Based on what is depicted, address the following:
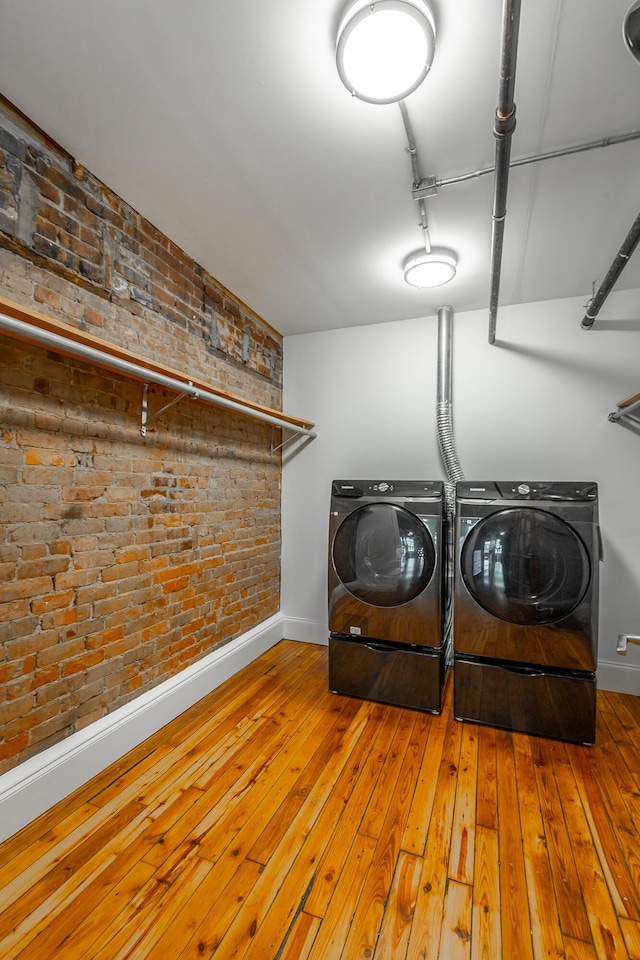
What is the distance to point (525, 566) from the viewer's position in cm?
210

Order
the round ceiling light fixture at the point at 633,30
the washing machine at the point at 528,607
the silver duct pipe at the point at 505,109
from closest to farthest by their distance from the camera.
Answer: the silver duct pipe at the point at 505,109
the round ceiling light fixture at the point at 633,30
the washing machine at the point at 528,607

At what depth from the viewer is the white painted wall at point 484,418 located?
2615 mm

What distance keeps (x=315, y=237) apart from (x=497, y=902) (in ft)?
9.08

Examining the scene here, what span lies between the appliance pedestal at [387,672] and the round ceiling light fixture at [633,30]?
2386mm

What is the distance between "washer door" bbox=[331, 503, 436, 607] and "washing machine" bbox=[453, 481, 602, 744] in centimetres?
21

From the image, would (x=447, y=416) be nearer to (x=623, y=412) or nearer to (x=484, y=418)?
(x=484, y=418)

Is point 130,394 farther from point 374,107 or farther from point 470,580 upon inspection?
point 470,580

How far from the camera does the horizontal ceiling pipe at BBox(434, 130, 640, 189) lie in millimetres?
1516

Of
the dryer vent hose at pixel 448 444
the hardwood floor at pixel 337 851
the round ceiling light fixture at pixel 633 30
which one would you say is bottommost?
the hardwood floor at pixel 337 851

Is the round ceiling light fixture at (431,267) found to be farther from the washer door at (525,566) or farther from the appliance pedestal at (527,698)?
the appliance pedestal at (527,698)

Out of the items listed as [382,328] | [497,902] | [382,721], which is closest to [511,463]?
[382,328]

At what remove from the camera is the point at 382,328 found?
3234mm

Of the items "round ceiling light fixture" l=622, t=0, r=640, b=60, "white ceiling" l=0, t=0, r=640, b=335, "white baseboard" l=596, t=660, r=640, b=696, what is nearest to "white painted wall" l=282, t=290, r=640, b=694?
"white baseboard" l=596, t=660, r=640, b=696

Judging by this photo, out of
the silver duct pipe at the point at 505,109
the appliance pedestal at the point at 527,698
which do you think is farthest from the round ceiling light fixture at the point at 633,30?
the appliance pedestal at the point at 527,698
